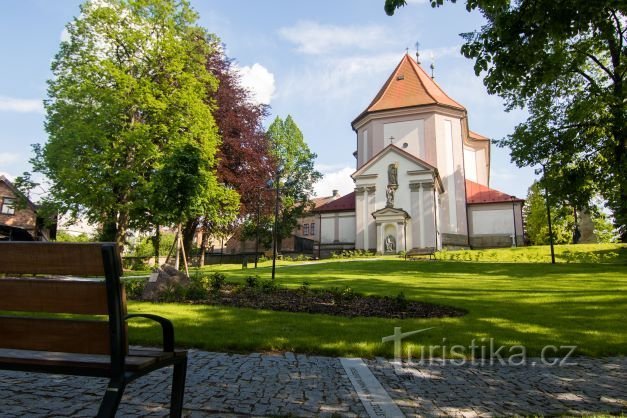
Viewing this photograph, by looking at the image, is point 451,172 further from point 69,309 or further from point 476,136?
point 69,309

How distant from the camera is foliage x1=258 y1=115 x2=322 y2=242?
4462 centimetres

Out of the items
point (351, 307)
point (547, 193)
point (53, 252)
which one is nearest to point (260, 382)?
point (53, 252)

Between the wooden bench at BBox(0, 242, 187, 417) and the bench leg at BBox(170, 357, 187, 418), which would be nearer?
the wooden bench at BBox(0, 242, 187, 417)

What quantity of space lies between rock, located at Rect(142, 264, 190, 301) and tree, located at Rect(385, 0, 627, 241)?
781 cm

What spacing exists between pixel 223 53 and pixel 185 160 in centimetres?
1646

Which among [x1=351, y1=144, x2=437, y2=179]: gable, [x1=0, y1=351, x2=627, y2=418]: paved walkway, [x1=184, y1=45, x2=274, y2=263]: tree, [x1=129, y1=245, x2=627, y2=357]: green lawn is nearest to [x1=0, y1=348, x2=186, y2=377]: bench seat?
[x1=0, y1=351, x2=627, y2=418]: paved walkway

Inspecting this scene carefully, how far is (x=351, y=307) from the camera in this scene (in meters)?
8.99

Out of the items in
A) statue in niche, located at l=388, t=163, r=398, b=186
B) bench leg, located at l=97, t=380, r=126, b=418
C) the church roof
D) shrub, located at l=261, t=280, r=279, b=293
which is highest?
the church roof

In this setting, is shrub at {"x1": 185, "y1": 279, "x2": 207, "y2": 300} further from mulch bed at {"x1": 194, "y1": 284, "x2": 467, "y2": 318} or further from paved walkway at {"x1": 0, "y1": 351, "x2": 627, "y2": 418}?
paved walkway at {"x1": 0, "y1": 351, "x2": 627, "y2": 418}

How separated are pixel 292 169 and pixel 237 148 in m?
22.1

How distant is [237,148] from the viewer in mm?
25391

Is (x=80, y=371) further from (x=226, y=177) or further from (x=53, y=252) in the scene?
(x=226, y=177)

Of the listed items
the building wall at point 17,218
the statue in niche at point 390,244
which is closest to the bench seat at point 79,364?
the statue in niche at point 390,244

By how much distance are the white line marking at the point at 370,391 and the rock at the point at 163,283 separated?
6.38 meters
